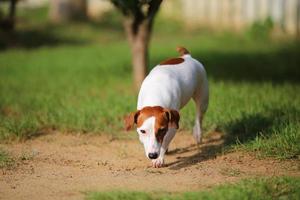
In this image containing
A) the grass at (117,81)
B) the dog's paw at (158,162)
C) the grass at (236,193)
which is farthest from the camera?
the grass at (117,81)

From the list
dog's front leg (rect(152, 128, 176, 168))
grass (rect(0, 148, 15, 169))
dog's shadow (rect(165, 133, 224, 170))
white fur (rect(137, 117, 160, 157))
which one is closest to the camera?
white fur (rect(137, 117, 160, 157))

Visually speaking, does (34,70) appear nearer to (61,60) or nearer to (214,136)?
(61,60)

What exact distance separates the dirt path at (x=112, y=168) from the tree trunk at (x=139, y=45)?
2719 mm

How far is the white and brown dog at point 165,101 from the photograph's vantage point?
604 centimetres

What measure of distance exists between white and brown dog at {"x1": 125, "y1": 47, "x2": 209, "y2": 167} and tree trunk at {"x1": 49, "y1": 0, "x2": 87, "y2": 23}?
12.2 meters

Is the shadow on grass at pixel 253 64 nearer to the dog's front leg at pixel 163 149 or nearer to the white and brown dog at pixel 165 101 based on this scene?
the white and brown dog at pixel 165 101

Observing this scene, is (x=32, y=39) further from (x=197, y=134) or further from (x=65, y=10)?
(x=197, y=134)

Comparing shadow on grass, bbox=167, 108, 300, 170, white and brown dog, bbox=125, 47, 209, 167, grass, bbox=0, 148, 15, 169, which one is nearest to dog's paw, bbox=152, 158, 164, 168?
white and brown dog, bbox=125, 47, 209, 167

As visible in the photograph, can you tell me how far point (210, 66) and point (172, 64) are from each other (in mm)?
5691

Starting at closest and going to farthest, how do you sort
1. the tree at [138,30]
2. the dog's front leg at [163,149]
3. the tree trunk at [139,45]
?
the dog's front leg at [163,149] → the tree at [138,30] → the tree trunk at [139,45]

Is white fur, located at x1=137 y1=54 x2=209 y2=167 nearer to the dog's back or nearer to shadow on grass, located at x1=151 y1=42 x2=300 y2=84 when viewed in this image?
the dog's back

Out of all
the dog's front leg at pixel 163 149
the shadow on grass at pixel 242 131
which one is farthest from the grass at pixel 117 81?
the dog's front leg at pixel 163 149

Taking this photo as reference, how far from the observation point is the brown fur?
19.8ft

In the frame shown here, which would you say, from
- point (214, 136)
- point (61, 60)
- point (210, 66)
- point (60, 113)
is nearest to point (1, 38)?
point (61, 60)
